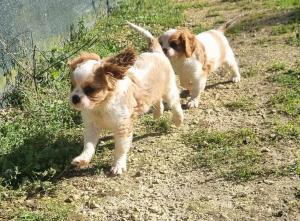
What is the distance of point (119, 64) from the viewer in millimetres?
4562

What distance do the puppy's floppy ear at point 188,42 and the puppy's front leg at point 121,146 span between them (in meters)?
1.73

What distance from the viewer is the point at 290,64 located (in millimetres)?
7566

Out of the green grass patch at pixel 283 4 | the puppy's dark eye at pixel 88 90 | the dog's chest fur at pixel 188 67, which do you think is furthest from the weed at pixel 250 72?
the puppy's dark eye at pixel 88 90

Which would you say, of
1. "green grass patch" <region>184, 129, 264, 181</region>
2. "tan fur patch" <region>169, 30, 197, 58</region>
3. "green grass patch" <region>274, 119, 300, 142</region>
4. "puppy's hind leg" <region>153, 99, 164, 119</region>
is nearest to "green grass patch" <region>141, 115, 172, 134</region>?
"puppy's hind leg" <region>153, 99, 164, 119</region>

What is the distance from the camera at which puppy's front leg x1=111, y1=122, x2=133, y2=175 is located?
16.0ft

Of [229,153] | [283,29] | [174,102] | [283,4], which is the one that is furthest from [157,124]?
[283,4]

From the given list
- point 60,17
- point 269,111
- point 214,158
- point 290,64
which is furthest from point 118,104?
point 60,17

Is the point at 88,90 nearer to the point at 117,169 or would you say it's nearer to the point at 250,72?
the point at 117,169

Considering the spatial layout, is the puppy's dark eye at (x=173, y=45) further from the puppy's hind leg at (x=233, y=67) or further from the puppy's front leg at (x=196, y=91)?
the puppy's hind leg at (x=233, y=67)

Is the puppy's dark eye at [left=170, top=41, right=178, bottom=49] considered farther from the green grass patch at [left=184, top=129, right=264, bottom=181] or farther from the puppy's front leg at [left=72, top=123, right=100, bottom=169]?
the puppy's front leg at [left=72, top=123, right=100, bottom=169]

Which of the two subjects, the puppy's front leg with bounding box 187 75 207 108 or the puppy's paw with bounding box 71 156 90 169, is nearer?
the puppy's paw with bounding box 71 156 90 169

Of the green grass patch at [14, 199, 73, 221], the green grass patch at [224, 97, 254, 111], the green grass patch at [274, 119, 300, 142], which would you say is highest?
the green grass patch at [14, 199, 73, 221]

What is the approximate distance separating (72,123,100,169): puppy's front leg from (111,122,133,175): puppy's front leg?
0.20m

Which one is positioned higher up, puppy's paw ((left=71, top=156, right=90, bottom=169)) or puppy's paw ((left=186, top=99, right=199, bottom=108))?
puppy's paw ((left=71, top=156, right=90, bottom=169))
